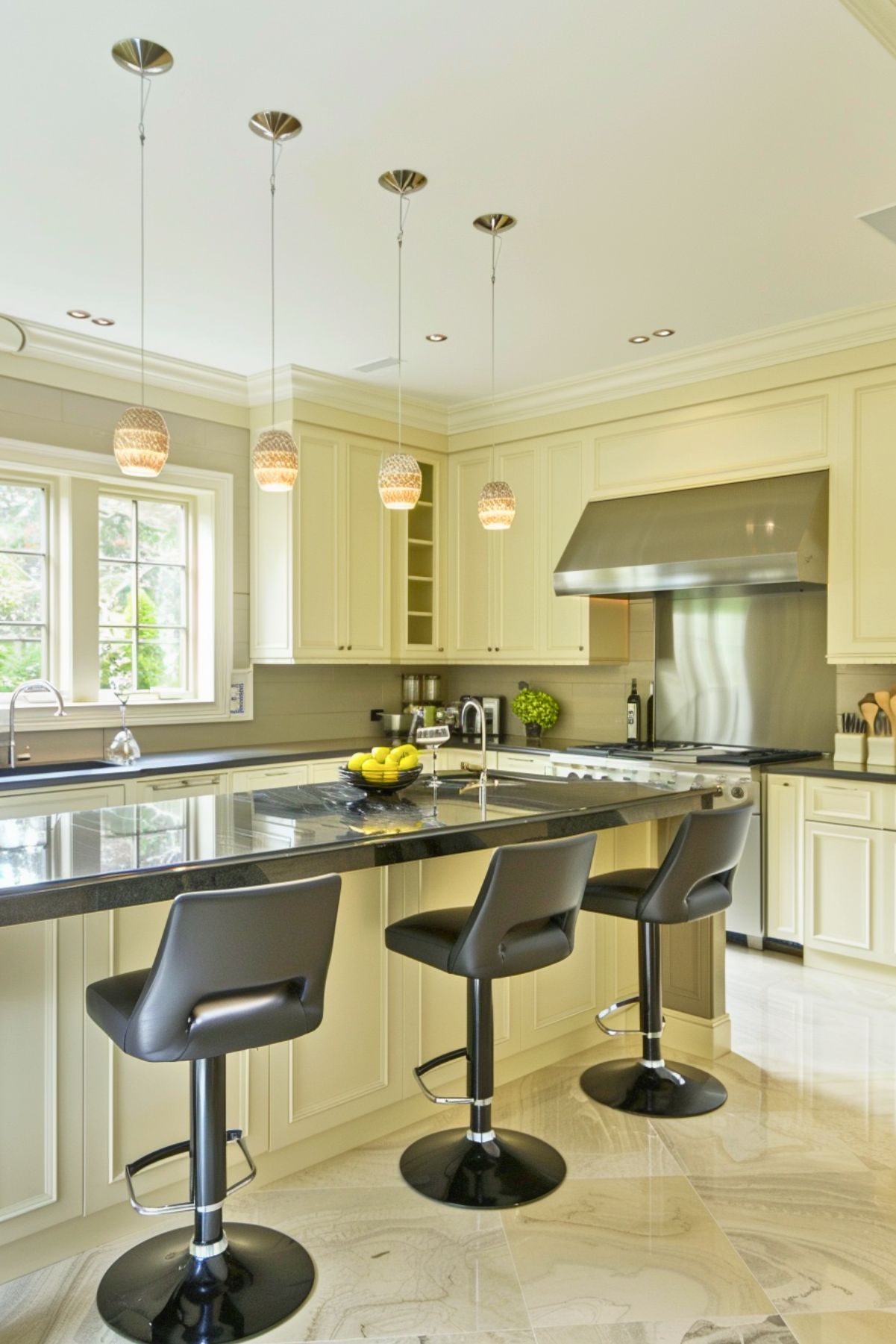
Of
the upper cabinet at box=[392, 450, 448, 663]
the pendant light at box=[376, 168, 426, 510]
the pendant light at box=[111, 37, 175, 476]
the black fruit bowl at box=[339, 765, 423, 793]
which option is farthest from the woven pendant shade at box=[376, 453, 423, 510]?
the upper cabinet at box=[392, 450, 448, 663]

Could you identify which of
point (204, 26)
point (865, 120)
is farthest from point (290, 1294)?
point (865, 120)

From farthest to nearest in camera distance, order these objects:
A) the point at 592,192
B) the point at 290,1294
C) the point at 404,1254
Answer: the point at 592,192 < the point at 404,1254 < the point at 290,1294

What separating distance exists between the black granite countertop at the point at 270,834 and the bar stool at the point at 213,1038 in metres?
0.16

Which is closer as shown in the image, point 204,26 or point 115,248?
point 204,26

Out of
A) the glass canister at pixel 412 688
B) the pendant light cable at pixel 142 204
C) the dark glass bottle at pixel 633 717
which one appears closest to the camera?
the pendant light cable at pixel 142 204

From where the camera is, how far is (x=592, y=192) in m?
3.17

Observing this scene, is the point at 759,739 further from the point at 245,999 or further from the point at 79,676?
the point at 245,999

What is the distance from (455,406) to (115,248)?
104 inches

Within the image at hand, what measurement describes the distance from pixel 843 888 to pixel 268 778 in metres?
2.74

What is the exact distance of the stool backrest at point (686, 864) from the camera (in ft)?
9.21

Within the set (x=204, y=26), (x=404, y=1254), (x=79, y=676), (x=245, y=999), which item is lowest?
(x=404, y=1254)

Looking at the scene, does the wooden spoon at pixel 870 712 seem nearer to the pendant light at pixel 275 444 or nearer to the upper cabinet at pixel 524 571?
the upper cabinet at pixel 524 571

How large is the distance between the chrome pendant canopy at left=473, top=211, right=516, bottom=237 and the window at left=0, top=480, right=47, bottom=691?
8.55ft

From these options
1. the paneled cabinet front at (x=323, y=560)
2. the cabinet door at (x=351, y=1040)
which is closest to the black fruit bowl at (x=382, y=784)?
the cabinet door at (x=351, y=1040)
